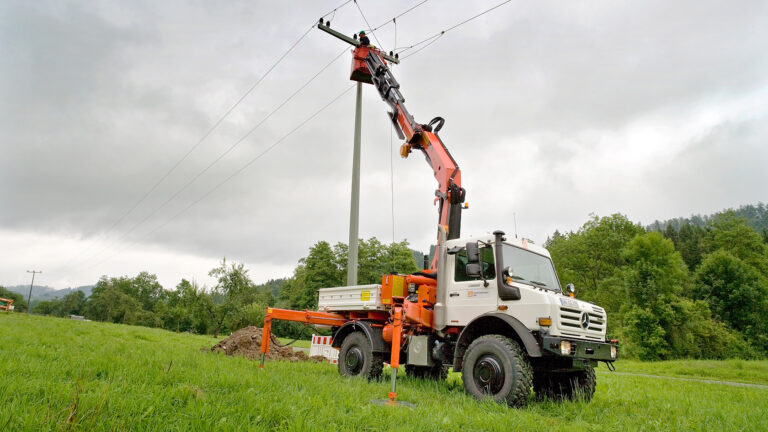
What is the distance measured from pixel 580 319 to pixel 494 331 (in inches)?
53.3

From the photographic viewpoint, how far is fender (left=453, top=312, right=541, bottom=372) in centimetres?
621

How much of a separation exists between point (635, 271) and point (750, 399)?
86.5ft

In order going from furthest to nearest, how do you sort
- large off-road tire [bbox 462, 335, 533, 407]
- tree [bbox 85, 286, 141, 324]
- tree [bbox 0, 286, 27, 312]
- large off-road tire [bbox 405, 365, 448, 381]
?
tree [bbox 0, 286, 27, 312] → tree [bbox 85, 286, 141, 324] → large off-road tire [bbox 405, 365, 448, 381] → large off-road tire [bbox 462, 335, 533, 407]

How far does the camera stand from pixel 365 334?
→ 8617mm

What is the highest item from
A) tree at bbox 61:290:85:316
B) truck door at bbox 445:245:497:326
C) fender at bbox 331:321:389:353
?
truck door at bbox 445:245:497:326

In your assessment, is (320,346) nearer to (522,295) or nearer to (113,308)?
(522,295)

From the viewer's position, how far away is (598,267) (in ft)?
141

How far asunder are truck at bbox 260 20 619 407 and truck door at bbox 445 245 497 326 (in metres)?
0.02

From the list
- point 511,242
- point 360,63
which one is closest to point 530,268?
point 511,242

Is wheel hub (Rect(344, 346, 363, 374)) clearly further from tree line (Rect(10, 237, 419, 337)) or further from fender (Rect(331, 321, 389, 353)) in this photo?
tree line (Rect(10, 237, 419, 337))

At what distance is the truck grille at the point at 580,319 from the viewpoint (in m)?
6.43

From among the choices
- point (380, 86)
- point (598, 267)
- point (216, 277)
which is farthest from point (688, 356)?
point (216, 277)

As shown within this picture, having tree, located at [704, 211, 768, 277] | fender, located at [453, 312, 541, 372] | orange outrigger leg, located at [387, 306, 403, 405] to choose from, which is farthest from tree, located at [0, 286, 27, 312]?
tree, located at [704, 211, 768, 277]

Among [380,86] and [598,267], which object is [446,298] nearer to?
[380,86]
